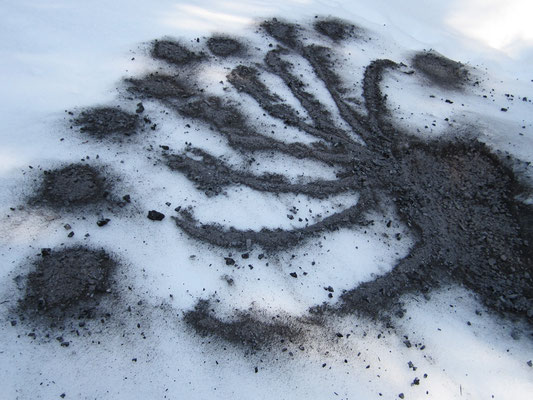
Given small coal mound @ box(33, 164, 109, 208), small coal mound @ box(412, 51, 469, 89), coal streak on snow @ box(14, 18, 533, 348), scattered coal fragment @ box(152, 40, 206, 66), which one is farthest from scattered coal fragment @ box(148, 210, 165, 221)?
small coal mound @ box(412, 51, 469, 89)

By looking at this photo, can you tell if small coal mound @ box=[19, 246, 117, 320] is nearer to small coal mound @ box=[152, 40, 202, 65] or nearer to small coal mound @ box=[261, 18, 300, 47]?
small coal mound @ box=[152, 40, 202, 65]

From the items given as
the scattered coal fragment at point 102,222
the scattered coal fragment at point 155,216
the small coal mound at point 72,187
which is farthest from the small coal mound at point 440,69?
the scattered coal fragment at point 102,222

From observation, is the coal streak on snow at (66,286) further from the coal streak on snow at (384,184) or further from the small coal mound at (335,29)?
the small coal mound at (335,29)

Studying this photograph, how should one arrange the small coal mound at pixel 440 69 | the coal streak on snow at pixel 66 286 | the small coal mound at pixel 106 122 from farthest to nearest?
the small coal mound at pixel 440 69, the small coal mound at pixel 106 122, the coal streak on snow at pixel 66 286

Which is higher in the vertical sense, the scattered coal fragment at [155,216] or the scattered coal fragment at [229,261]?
the scattered coal fragment at [229,261]

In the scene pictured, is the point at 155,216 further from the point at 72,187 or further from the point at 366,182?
the point at 366,182

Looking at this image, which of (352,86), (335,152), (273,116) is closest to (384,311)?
(335,152)
